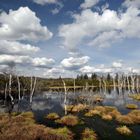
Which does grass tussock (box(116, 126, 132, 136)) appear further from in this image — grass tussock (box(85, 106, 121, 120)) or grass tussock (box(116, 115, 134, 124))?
grass tussock (box(85, 106, 121, 120))

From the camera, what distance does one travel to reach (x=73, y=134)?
3644 cm

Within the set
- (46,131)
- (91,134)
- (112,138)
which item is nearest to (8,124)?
(46,131)

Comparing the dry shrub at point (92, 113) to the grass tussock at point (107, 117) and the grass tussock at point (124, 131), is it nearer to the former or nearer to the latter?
the grass tussock at point (107, 117)

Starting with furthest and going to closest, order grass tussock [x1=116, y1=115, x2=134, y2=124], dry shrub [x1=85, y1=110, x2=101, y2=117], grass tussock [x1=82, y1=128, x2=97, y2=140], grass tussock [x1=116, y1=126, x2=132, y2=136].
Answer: dry shrub [x1=85, y1=110, x2=101, y2=117] → grass tussock [x1=116, y1=115, x2=134, y2=124] → grass tussock [x1=116, y1=126, x2=132, y2=136] → grass tussock [x1=82, y1=128, x2=97, y2=140]

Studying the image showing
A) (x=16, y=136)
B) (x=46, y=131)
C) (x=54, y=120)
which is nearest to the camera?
(x=16, y=136)

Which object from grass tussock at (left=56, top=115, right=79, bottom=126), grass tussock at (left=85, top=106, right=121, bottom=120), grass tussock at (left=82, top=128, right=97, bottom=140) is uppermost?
grass tussock at (left=85, top=106, right=121, bottom=120)

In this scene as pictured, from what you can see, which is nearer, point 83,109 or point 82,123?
point 82,123

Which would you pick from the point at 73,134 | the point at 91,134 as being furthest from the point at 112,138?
the point at 73,134

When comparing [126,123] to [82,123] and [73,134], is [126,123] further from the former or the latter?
[73,134]

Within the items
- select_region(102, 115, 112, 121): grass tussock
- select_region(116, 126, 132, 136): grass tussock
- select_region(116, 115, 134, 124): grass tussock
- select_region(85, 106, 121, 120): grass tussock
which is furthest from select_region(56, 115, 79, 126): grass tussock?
select_region(116, 126, 132, 136): grass tussock

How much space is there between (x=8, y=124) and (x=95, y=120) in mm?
18265

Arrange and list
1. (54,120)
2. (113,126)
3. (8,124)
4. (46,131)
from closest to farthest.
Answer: (46,131)
(8,124)
(113,126)
(54,120)

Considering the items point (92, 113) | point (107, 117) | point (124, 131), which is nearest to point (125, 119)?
point (107, 117)

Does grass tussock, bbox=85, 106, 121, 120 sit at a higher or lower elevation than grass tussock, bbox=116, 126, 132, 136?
higher
